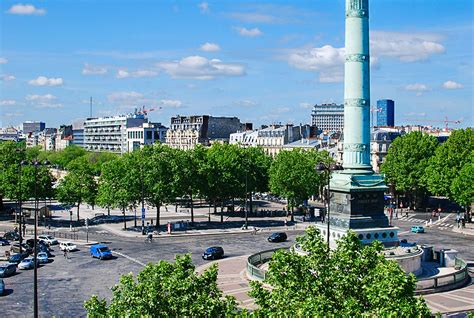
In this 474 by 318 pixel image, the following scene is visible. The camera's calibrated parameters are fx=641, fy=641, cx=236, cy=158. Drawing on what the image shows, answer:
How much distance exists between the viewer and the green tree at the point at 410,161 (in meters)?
108

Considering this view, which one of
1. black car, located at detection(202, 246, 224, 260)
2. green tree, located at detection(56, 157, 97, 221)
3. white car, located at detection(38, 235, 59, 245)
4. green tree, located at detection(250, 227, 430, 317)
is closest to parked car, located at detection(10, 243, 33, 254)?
white car, located at detection(38, 235, 59, 245)

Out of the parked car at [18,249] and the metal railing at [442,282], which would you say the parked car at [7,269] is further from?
the metal railing at [442,282]

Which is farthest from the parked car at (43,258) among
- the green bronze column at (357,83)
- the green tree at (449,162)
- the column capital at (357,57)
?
the green tree at (449,162)

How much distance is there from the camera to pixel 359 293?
2823 centimetres

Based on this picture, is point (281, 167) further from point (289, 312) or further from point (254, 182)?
point (289, 312)

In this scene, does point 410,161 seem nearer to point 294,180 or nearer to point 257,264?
point 294,180

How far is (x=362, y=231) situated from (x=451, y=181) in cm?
4589

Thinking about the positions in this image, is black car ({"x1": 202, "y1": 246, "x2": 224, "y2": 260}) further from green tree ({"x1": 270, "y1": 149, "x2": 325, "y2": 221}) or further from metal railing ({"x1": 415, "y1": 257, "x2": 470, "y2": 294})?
green tree ({"x1": 270, "y1": 149, "x2": 325, "y2": 221})

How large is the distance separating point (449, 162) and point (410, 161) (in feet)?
30.2

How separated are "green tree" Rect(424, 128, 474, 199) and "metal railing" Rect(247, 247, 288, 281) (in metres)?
43.7

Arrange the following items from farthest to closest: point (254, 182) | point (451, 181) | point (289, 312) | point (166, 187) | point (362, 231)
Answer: point (254, 182) < point (451, 181) < point (166, 187) < point (362, 231) < point (289, 312)

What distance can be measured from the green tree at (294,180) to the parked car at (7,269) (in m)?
47.4

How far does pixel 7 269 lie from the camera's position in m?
59.7

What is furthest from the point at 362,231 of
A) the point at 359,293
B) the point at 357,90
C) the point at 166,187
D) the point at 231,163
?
the point at 231,163
